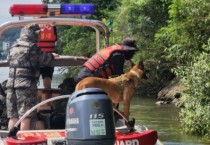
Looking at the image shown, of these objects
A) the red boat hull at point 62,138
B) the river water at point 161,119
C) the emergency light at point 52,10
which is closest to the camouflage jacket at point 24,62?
the red boat hull at point 62,138

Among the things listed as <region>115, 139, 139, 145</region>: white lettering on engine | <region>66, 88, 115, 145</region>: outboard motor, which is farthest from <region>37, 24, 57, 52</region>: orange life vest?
<region>66, 88, 115, 145</region>: outboard motor

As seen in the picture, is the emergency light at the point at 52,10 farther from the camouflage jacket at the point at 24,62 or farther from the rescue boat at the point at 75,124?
the camouflage jacket at the point at 24,62

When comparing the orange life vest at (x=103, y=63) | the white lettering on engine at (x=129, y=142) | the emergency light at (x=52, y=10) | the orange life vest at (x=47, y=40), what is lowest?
the white lettering on engine at (x=129, y=142)

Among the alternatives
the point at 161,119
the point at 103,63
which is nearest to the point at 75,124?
the point at 103,63

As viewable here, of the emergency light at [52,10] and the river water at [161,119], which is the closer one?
the emergency light at [52,10]

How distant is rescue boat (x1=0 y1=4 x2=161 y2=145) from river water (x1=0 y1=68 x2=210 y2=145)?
981mm

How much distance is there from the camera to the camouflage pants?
308 inches

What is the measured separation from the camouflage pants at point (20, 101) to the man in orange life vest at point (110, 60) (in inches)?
31.5

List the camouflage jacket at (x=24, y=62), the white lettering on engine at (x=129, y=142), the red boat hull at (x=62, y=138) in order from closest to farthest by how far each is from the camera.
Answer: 1. the red boat hull at (x=62, y=138)
2. the white lettering on engine at (x=129, y=142)
3. the camouflage jacket at (x=24, y=62)

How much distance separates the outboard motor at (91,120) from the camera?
576 cm

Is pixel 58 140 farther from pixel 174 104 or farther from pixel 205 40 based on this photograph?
pixel 174 104

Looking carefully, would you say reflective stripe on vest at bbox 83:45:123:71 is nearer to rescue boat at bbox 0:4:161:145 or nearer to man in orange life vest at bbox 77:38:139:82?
man in orange life vest at bbox 77:38:139:82

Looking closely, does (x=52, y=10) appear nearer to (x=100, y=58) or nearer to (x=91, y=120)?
(x=100, y=58)

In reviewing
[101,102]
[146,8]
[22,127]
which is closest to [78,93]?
[101,102]
